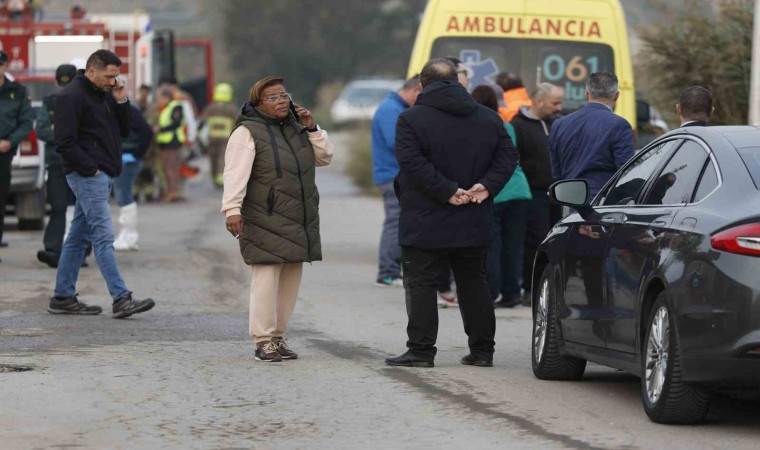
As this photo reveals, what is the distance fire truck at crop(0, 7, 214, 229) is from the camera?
1908cm

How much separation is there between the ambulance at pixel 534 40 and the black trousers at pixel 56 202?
3.26 meters

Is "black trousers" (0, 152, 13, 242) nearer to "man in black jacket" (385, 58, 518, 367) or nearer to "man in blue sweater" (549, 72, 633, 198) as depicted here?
"man in blue sweater" (549, 72, 633, 198)

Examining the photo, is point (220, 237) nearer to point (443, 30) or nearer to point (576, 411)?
point (443, 30)

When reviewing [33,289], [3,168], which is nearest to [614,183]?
[33,289]

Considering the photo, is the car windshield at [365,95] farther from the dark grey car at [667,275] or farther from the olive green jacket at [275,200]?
the dark grey car at [667,275]

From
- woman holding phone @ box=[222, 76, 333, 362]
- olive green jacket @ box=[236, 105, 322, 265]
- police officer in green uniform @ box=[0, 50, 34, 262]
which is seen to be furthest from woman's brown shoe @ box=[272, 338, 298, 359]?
police officer in green uniform @ box=[0, 50, 34, 262]

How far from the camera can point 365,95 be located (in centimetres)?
5125

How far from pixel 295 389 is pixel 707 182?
2394 millimetres

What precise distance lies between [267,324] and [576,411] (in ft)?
7.58

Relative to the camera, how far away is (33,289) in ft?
44.3

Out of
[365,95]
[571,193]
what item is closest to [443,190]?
[571,193]

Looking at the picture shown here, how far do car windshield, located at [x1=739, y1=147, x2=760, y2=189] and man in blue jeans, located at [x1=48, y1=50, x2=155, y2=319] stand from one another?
5.12 metres

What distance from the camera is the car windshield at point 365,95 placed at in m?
50.4

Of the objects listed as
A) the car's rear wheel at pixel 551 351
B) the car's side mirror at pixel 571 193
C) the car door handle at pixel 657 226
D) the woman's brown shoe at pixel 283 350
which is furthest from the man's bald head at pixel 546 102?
the car door handle at pixel 657 226
